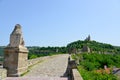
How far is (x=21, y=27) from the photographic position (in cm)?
1158

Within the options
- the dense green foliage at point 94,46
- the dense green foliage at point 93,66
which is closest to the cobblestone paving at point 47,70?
the dense green foliage at point 93,66

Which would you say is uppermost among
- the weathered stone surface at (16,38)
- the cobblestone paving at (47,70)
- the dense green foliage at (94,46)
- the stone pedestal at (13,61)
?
the dense green foliage at (94,46)

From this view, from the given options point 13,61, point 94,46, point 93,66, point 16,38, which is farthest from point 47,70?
point 94,46

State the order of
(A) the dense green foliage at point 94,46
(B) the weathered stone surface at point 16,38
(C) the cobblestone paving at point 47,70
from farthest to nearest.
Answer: (A) the dense green foliage at point 94,46 < (C) the cobblestone paving at point 47,70 < (B) the weathered stone surface at point 16,38

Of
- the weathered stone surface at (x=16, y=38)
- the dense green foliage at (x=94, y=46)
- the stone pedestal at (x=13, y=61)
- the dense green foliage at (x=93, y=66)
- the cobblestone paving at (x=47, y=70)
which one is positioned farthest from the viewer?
the dense green foliage at (x=94, y=46)

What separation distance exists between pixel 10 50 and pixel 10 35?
683 mm

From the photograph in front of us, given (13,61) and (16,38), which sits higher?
(16,38)

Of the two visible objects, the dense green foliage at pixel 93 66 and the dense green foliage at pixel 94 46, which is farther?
the dense green foliage at pixel 94 46

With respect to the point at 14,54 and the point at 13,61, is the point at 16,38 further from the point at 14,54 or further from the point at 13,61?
the point at 13,61

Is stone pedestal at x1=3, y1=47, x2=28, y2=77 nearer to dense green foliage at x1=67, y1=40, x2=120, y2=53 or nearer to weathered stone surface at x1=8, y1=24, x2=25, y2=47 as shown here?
weathered stone surface at x1=8, y1=24, x2=25, y2=47

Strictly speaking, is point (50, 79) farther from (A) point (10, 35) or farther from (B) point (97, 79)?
(A) point (10, 35)

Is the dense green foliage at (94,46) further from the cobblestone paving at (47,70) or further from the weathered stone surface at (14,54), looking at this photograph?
the weathered stone surface at (14,54)

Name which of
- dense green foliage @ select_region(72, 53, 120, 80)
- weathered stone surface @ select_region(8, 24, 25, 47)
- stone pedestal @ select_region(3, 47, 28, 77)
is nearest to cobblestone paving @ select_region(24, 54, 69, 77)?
stone pedestal @ select_region(3, 47, 28, 77)

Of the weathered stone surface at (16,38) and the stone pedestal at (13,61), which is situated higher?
the weathered stone surface at (16,38)
